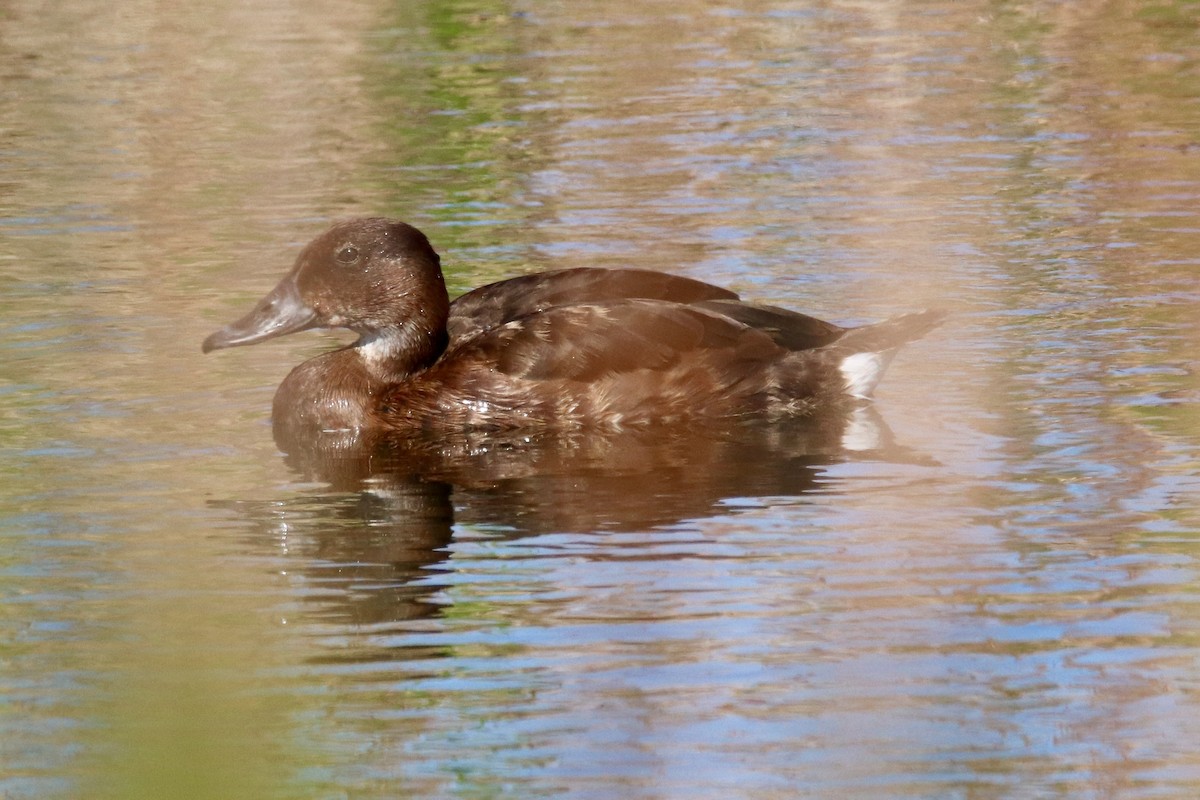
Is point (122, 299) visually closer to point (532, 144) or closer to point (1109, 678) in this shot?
point (532, 144)

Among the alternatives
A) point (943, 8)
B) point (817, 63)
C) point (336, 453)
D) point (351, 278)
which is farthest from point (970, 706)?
point (943, 8)

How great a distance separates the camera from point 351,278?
967 centimetres

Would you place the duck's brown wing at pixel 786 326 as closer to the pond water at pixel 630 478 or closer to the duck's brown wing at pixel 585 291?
the duck's brown wing at pixel 585 291

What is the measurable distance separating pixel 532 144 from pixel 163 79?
453cm

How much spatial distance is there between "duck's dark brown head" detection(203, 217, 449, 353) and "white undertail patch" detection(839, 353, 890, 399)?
6.30ft

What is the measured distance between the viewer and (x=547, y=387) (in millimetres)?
9211

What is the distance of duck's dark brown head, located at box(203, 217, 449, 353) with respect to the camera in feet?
31.7

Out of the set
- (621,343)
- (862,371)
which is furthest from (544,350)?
(862,371)

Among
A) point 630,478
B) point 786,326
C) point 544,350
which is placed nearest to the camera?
point 630,478

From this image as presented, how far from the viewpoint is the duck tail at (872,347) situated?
30.2 feet

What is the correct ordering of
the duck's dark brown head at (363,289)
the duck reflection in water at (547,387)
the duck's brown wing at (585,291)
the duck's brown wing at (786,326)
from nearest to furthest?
the duck reflection in water at (547,387), the duck's brown wing at (786,326), the duck's brown wing at (585,291), the duck's dark brown head at (363,289)

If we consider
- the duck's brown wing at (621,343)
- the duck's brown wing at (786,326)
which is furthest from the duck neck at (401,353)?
the duck's brown wing at (786,326)

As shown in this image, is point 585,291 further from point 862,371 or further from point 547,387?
point 862,371

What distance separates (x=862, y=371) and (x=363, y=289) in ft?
7.71
